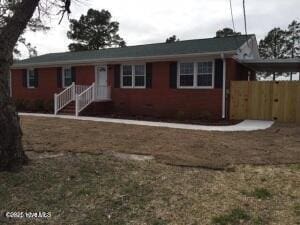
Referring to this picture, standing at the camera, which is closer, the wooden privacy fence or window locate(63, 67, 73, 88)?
the wooden privacy fence

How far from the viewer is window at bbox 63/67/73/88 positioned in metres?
19.7

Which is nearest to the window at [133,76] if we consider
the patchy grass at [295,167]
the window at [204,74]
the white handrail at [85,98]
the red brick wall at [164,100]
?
the red brick wall at [164,100]

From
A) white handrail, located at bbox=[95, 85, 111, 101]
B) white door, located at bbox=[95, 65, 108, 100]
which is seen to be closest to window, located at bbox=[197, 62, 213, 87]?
white handrail, located at bbox=[95, 85, 111, 101]

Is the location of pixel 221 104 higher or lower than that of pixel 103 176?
higher

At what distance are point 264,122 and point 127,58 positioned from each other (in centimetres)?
693

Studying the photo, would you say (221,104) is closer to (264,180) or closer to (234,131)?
(234,131)

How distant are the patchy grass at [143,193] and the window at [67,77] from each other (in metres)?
13.6

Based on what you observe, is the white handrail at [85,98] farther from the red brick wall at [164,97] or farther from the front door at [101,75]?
the front door at [101,75]

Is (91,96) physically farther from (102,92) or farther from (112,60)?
(112,60)

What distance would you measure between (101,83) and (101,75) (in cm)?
42

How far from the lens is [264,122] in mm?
13477

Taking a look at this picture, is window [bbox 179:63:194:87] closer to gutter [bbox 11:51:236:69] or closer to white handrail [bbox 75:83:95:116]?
gutter [bbox 11:51:236:69]

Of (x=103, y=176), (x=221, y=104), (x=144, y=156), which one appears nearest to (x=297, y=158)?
(x=144, y=156)

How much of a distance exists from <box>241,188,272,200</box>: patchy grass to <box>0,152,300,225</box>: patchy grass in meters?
0.09
